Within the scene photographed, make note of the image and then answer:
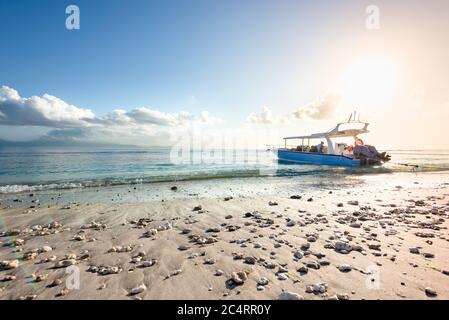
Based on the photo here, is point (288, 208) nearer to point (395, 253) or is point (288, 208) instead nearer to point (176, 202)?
point (395, 253)

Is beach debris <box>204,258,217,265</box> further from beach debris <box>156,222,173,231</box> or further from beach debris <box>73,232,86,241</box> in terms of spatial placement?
beach debris <box>73,232,86,241</box>

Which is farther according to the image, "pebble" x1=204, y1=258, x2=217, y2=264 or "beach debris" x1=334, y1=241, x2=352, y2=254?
"beach debris" x1=334, y1=241, x2=352, y2=254

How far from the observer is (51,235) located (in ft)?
25.1

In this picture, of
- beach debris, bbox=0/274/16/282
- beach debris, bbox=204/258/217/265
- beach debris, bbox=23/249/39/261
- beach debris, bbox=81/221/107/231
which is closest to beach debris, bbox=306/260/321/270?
beach debris, bbox=204/258/217/265

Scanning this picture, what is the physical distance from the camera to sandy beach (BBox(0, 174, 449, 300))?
424 centimetres

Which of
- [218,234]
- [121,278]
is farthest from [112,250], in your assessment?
[218,234]

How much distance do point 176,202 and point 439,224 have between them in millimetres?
11506

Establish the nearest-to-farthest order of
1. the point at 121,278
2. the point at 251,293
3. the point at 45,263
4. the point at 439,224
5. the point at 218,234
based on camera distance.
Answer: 1. the point at 251,293
2. the point at 121,278
3. the point at 45,263
4. the point at 218,234
5. the point at 439,224

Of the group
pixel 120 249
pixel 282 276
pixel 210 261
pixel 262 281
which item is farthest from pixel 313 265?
pixel 120 249

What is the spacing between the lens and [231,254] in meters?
5.79

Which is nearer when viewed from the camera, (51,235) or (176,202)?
(51,235)

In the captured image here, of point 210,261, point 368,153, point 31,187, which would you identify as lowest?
point 31,187

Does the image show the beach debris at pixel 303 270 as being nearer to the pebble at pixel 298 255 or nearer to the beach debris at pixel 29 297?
the pebble at pixel 298 255

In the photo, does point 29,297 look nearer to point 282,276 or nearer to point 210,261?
point 210,261
